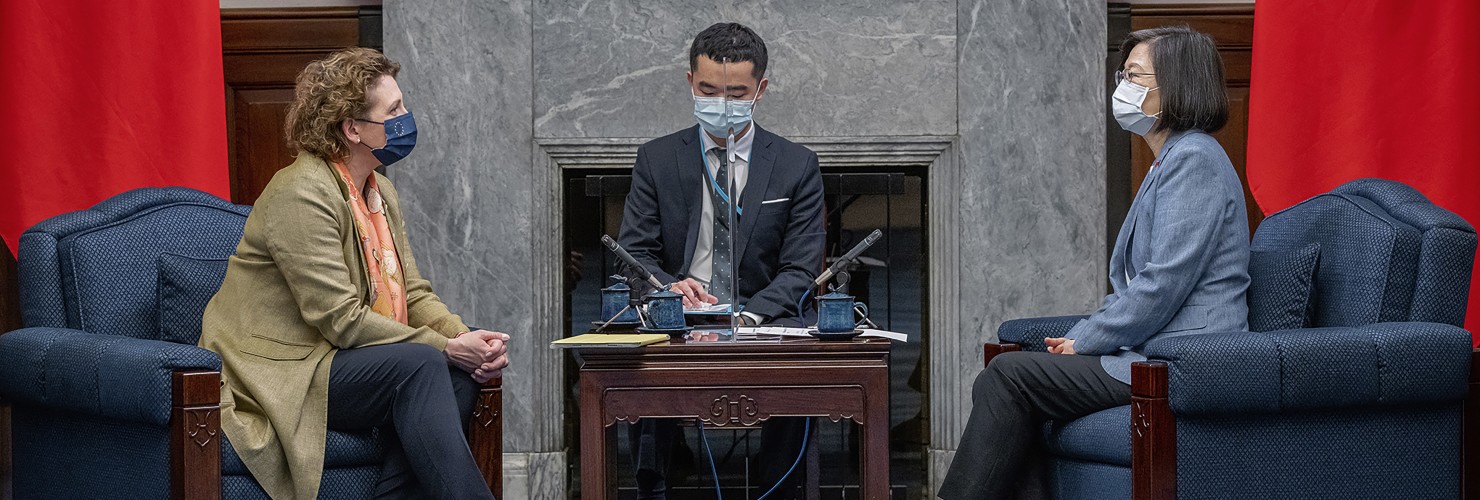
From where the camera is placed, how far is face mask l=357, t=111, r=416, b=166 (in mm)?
3178

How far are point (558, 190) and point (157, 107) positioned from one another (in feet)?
4.03

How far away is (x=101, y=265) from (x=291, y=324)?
54 cm

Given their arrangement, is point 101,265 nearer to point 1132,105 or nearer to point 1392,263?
point 1132,105

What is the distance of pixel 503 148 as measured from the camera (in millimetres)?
4441

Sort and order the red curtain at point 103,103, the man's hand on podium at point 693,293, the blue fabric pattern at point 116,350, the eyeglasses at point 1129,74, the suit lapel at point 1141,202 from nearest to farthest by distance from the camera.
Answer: the blue fabric pattern at point 116,350
the suit lapel at point 1141,202
the eyeglasses at point 1129,74
the man's hand on podium at point 693,293
the red curtain at point 103,103

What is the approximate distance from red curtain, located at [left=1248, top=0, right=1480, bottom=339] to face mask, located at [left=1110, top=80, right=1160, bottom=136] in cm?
114

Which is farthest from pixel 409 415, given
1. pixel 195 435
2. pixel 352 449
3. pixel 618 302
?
pixel 618 302

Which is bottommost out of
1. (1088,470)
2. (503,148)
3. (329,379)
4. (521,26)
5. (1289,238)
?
(1088,470)

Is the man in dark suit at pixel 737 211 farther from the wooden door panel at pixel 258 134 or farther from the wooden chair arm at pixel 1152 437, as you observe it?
the wooden door panel at pixel 258 134

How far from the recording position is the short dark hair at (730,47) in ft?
11.8

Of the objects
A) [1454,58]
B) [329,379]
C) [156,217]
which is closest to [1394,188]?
[1454,58]

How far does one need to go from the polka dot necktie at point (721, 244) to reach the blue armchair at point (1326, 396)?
831 mm

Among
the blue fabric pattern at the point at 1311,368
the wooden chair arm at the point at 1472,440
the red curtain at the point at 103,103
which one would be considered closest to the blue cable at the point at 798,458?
the blue fabric pattern at the point at 1311,368

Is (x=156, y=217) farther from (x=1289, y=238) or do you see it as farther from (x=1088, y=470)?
(x=1289, y=238)
